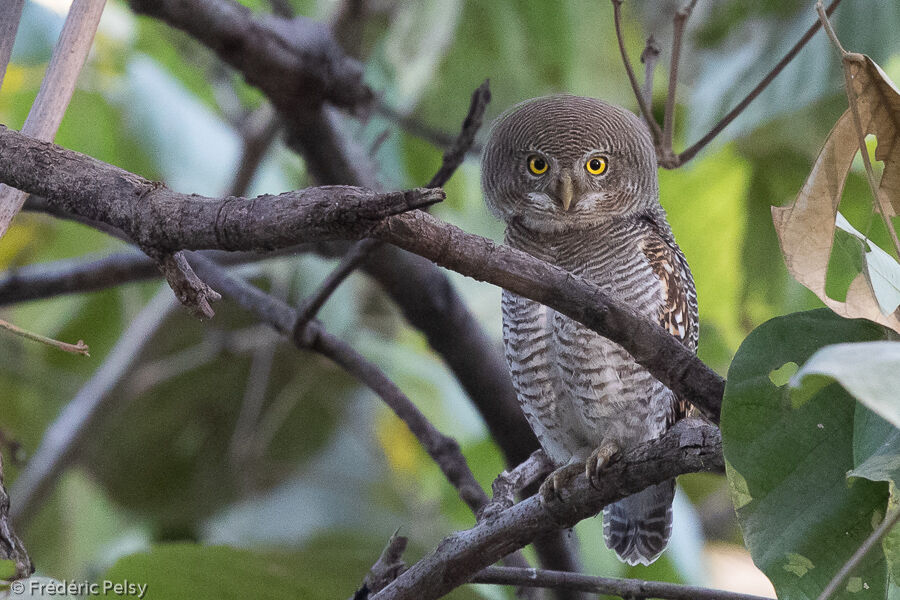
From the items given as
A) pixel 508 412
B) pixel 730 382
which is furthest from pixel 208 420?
pixel 730 382

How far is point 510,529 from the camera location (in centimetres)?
167

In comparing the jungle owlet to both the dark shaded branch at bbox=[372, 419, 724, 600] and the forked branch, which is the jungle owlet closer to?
the forked branch

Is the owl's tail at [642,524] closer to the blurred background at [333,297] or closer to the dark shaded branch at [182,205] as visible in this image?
the blurred background at [333,297]

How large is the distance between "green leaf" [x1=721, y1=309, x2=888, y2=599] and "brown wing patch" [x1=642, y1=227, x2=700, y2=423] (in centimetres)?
88

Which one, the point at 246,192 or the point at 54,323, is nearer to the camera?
the point at 246,192

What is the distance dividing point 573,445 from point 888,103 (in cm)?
140

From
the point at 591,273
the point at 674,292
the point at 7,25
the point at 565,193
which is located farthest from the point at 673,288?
the point at 7,25

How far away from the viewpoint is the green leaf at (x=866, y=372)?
0.83 meters

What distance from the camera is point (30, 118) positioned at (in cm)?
148

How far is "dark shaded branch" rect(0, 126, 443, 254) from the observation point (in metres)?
1.12

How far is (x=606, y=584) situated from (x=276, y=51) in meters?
1.78

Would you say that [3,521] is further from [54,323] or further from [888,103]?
[54,323]

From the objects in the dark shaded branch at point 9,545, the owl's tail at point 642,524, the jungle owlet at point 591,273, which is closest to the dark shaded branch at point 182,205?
the dark shaded branch at point 9,545

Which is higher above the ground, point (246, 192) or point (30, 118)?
point (246, 192)
